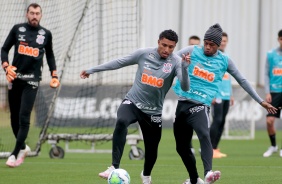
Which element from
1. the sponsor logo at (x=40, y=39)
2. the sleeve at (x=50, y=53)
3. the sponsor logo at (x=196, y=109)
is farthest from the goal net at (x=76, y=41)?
the sponsor logo at (x=196, y=109)

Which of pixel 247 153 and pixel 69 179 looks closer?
pixel 69 179

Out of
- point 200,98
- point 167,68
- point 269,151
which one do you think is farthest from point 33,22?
point 269,151

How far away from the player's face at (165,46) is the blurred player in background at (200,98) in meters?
0.37

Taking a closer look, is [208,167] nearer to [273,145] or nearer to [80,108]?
[273,145]

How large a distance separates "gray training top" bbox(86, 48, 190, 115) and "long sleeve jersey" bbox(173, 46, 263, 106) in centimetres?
29

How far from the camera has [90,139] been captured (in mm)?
16703

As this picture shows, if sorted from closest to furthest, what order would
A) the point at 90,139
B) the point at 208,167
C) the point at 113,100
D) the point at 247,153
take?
the point at 208,167
the point at 90,139
the point at 247,153
the point at 113,100

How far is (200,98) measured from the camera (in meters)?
11.3

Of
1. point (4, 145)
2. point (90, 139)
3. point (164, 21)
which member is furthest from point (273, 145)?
point (164, 21)

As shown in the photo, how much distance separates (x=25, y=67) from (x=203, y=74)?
364 cm

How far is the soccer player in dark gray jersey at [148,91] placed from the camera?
36.5 ft

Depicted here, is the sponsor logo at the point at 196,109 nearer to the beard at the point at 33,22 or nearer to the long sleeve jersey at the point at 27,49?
the long sleeve jersey at the point at 27,49

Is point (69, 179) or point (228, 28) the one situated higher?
point (69, 179)

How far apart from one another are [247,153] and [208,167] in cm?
738
